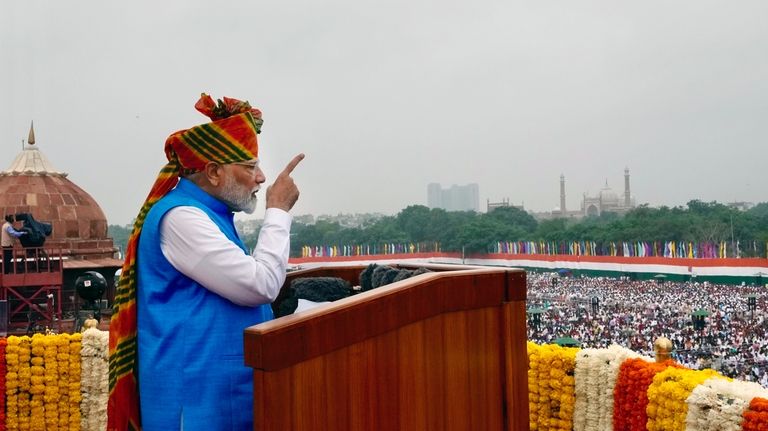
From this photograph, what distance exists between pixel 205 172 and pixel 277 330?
24.8 inches

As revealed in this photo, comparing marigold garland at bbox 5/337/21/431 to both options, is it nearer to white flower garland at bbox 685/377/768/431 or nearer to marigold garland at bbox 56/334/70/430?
marigold garland at bbox 56/334/70/430

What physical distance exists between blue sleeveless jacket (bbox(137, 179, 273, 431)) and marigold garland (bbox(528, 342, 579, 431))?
3411mm

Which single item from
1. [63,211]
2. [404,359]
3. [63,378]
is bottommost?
[63,378]

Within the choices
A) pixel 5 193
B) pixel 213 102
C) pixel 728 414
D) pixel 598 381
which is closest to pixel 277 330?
pixel 213 102

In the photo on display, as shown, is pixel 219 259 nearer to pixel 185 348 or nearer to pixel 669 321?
pixel 185 348

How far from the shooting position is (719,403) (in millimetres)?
3518

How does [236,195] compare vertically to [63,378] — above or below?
above

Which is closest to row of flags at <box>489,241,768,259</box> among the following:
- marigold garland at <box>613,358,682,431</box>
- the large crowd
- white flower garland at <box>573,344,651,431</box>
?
the large crowd

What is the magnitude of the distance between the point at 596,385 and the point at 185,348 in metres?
3.53

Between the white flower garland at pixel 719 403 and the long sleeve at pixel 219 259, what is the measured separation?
108 inches

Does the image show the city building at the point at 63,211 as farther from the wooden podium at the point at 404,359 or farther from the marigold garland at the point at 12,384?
the wooden podium at the point at 404,359

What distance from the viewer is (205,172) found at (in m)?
1.73

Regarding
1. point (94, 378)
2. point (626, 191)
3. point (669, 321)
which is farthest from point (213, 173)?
point (626, 191)

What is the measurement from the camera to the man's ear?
1.72 metres
